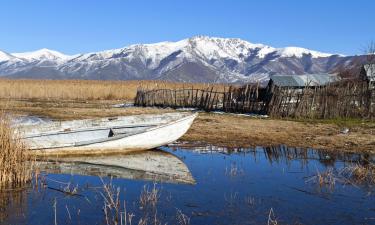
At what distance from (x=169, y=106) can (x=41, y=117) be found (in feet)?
28.8

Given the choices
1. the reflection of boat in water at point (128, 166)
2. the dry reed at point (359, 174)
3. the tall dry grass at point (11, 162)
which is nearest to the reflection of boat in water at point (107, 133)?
the reflection of boat in water at point (128, 166)

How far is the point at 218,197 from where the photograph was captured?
342 inches

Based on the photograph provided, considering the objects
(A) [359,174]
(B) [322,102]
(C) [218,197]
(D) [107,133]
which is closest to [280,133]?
(B) [322,102]

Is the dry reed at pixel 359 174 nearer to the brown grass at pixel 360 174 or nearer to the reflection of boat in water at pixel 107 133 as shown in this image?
the brown grass at pixel 360 174

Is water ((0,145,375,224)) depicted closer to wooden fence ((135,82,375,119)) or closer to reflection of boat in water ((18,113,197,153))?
reflection of boat in water ((18,113,197,153))

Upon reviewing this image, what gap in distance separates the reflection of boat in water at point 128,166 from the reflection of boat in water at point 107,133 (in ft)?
0.97

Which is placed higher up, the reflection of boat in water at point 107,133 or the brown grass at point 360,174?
the reflection of boat in water at point 107,133

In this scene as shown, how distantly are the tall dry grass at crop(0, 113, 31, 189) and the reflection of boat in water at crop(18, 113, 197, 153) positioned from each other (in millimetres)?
2448

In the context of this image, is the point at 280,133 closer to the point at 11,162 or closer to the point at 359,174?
the point at 359,174

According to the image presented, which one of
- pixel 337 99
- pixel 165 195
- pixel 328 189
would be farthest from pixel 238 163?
pixel 337 99

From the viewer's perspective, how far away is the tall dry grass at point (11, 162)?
8719 mm

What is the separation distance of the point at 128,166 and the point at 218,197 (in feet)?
10.7

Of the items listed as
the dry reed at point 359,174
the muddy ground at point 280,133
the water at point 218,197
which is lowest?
the water at point 218,197

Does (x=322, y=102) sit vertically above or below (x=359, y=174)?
above
